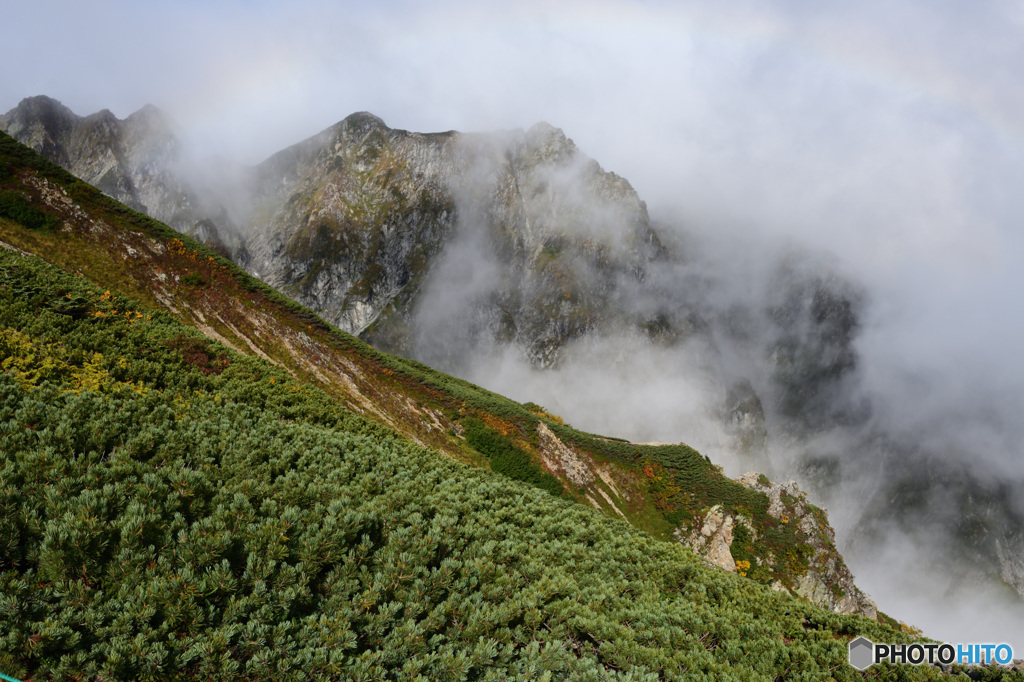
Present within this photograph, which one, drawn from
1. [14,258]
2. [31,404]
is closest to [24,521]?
[31,404]

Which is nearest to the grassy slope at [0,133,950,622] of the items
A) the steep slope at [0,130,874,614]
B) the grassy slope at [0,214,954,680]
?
the steep slope at [0,130,874,614]

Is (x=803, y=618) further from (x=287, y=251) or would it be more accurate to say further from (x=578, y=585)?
(x=287, y=251)

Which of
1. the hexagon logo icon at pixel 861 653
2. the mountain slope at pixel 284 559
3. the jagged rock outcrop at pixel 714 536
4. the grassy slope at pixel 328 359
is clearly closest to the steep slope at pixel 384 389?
the grassy slope at pixel 328 359

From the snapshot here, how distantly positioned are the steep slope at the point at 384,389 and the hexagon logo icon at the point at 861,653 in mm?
28994

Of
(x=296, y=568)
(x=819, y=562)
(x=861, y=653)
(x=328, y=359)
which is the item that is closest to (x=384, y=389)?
(x=328, y=359)

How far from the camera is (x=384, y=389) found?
143ft

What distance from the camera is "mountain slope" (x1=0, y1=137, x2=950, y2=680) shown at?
6.26 meters

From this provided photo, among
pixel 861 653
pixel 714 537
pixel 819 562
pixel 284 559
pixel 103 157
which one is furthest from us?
pixel 103 157

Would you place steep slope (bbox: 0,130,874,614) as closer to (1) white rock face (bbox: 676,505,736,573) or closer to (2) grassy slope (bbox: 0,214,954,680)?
(1) white rock face (bbox: 676,505,736,573)

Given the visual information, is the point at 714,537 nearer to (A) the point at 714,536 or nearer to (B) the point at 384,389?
(A) the point at 714,536

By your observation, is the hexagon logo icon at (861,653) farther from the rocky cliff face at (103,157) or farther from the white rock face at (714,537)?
the rocky cliff face at (103,157)

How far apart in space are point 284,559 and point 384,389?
121ft

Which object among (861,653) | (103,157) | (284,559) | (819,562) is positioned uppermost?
(103,157)

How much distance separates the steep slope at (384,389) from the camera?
3566cm
